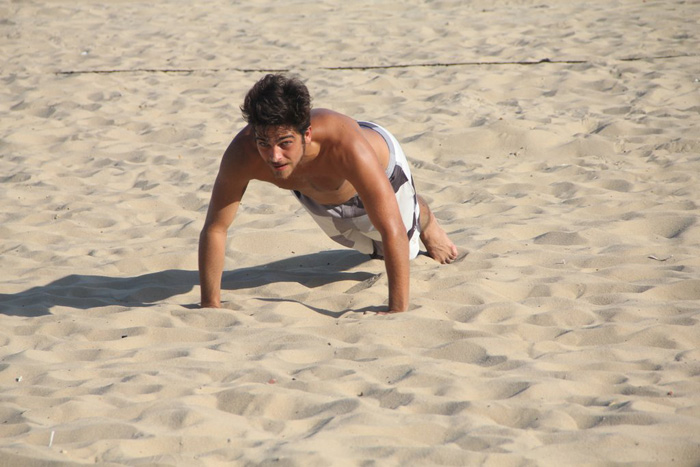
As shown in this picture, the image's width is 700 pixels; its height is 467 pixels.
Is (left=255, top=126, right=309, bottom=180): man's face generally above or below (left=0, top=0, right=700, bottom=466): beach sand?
above

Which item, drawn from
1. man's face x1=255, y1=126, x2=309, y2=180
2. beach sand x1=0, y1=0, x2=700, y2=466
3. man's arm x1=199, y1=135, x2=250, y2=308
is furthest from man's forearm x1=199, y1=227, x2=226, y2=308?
man's face x1=255, y1=126, x2=309, y2=180

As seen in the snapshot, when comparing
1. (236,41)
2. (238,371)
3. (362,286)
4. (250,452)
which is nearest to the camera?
(250,452)

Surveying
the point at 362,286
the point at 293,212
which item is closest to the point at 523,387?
the point at 362,286

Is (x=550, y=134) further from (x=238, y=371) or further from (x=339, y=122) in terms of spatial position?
(x=238, y=371)

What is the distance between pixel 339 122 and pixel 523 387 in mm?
1406

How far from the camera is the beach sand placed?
2559mm

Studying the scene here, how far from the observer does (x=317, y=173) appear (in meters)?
3.66

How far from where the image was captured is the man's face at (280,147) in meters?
3.27

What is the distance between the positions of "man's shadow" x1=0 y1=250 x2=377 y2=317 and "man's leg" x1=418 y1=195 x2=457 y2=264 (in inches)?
13.4

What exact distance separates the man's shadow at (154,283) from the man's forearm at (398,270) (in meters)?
0.37

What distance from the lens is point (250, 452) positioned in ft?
7.97

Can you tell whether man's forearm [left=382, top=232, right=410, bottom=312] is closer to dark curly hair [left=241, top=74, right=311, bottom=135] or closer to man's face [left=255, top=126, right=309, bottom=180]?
man's face [left=255, top=126, right=309, bottom=180]

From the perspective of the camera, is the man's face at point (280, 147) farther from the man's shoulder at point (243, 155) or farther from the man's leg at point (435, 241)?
the man's leg at point (435, 241)

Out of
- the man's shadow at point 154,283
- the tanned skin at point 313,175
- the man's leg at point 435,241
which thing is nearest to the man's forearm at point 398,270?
the tanned skin at point 313,175
